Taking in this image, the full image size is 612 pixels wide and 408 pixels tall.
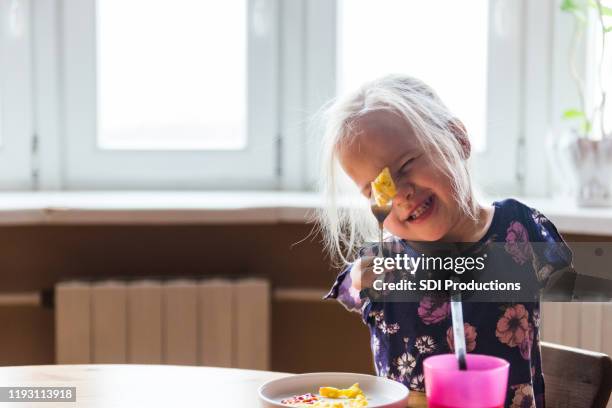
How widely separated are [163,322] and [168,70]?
2.23 feet

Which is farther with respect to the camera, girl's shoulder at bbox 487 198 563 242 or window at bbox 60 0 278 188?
window at bbox 60 0 278 188

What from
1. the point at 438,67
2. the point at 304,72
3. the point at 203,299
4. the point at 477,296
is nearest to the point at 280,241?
the point at 203,299

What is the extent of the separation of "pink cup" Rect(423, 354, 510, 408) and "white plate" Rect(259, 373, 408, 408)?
0.09 metres

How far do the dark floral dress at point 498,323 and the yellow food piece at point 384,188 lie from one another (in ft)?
0.62

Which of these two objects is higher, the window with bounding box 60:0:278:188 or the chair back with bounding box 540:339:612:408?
the window with bounding box 60:0:278:188

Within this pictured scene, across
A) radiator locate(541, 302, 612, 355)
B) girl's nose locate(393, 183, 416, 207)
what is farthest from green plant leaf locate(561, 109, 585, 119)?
girl's nose locate(393, 183, 416, 207)

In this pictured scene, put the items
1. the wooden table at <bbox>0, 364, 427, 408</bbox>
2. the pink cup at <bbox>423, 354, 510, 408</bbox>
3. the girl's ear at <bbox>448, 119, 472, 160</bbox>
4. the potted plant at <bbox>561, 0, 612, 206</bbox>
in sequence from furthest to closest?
the potted plant at <bbox>561, 0, 612, 206</bbox> → the girl's ear at <bbox>448, 119, 472, 160</bbox> → the wooden table at <bbox>0, 364, 427, 408</bbox> → the pink cup at <bbox>423, 354, 510, 408</bbox>

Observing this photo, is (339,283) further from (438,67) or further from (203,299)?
(438,67)

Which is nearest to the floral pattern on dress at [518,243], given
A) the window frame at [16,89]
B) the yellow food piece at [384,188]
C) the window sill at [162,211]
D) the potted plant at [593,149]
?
the yellow food piece at [384,188]

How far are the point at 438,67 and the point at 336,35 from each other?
0.28m

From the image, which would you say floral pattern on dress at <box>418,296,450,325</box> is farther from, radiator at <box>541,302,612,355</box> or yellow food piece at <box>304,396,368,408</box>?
radiator at <box>541,302,612,355</box>

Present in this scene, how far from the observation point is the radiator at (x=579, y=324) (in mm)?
1794

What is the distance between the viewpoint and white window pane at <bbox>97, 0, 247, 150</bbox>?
2.19 meters

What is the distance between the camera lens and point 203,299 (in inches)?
75.9
